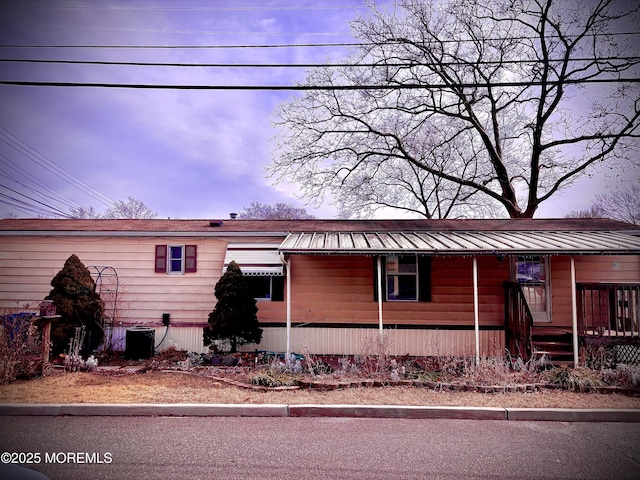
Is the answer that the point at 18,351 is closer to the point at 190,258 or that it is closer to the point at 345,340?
the point at 190,258

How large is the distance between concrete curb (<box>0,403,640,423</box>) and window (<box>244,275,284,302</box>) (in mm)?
4882

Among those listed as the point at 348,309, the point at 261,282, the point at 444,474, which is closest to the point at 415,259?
the point at 348,309

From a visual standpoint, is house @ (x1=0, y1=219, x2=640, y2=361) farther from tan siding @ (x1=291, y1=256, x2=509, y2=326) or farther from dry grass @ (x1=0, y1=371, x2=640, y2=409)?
dry grass @ (x1=0, y1=371, x2=640, y2=409)

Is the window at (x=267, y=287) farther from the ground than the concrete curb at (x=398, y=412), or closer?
farther from the ground

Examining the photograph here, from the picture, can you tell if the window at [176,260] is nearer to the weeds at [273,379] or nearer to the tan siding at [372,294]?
the tan siding at [372,294]

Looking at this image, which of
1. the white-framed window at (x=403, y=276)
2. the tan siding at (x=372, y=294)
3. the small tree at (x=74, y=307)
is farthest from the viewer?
the white-framed window at (x=403, y=276)

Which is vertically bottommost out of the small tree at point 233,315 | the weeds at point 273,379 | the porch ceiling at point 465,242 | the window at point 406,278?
the weeds at point 273,379

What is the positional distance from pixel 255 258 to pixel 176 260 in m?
2.37

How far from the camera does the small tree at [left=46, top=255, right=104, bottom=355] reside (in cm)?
899

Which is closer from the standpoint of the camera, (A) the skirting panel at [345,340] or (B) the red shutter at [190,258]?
(A) the skirting panel at [345,340]

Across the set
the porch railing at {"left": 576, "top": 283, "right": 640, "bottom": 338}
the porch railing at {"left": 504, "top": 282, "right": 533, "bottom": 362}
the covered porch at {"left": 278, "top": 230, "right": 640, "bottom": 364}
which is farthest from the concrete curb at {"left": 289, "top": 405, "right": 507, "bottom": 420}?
the porch railing at {"left": 576, "top": 283, "right": 640, "bottom": 338}

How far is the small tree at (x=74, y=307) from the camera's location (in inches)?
354

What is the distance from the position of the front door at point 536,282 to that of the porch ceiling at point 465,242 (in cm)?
80

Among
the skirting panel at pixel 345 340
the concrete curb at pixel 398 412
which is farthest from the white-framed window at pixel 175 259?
the concrete curb at pixel 398 412
